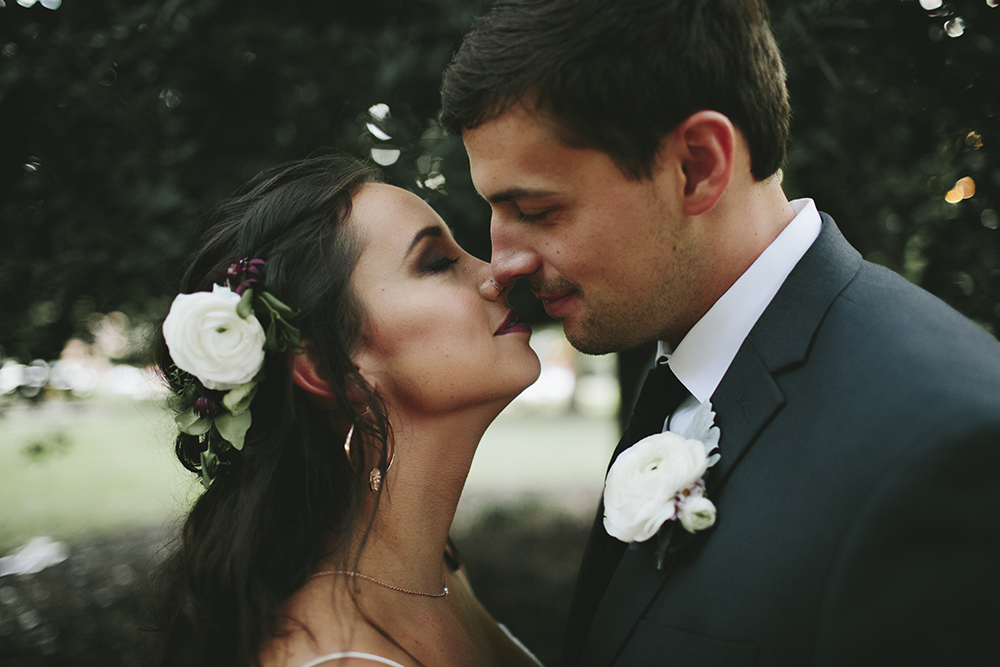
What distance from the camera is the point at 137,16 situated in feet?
10.7

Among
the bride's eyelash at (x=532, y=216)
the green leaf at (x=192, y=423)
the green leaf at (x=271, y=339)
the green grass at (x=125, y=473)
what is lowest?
the green grass at (x=125, y=473)

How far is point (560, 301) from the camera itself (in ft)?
7.89

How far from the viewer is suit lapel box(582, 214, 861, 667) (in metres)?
1.82

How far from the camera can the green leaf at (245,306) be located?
2.16m

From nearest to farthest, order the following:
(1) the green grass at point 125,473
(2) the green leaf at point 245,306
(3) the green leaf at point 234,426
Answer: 1. (2) the green leaf at point 245,306
2. (3) the green leaf at point 234,426
3. (1) the green grass at point 125,473

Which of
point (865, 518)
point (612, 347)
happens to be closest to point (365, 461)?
point (612, 347)

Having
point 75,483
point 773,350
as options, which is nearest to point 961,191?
point 773,350

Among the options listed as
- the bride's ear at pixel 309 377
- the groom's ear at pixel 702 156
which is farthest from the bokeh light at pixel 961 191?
the bride's ear at pixel 309 377

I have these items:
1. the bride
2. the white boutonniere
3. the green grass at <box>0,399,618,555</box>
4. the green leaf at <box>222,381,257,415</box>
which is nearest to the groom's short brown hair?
the bride

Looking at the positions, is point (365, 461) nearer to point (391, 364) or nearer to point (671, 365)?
point (391, 364)

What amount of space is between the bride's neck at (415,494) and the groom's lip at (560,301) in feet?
1.56

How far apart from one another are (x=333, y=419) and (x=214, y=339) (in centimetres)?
55

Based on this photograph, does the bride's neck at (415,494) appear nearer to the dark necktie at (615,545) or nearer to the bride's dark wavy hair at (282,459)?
the bride's dark wavy hair at (282,459)

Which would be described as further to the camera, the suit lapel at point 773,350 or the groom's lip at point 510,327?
the groom's lip at point 510,327
